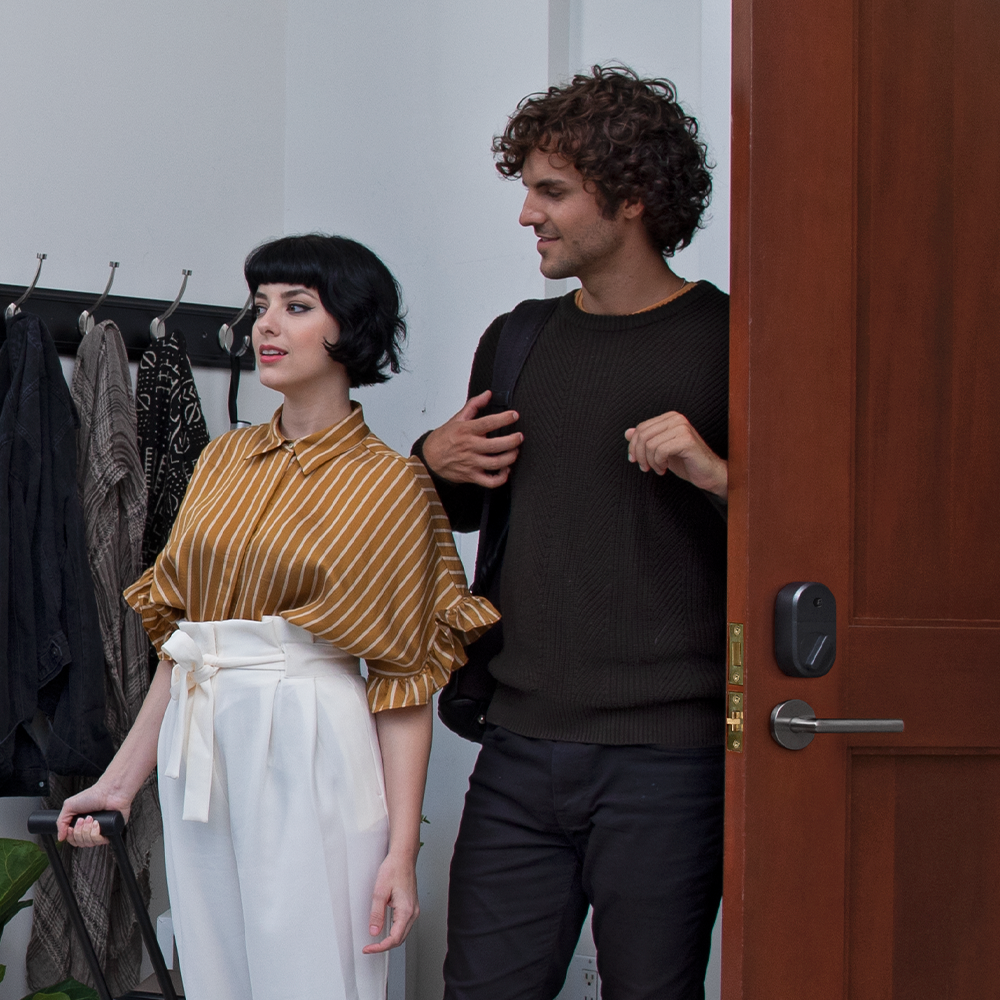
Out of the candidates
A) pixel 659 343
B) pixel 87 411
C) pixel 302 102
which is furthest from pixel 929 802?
pixel 302 102

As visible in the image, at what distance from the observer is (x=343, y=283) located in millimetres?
1826

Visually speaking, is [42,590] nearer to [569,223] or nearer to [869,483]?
[569,223]

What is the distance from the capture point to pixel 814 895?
1.53 m

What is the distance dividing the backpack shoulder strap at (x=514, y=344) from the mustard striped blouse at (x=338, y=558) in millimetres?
157

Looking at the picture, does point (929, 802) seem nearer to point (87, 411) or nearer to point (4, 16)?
point (87, 411)

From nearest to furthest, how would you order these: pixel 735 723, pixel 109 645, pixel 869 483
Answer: pixel 735 723
pixel 869 483
pixel 109 645

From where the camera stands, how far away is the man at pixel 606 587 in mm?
1595

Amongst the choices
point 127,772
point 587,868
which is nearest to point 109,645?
point 127,772

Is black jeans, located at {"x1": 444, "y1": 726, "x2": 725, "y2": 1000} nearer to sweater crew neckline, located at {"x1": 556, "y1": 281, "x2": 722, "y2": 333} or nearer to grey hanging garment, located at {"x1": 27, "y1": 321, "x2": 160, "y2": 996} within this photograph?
sweater crew neckline, located at {"x1": 556, "y1": 281, "x2": 722, "y2": 333}

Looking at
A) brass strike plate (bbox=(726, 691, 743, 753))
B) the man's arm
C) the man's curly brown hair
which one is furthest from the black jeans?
the man's curly brown hair

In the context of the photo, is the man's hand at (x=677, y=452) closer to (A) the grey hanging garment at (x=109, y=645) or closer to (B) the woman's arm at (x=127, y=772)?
(B) the woman's arm at (x=127, y=772)

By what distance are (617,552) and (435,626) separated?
28cm

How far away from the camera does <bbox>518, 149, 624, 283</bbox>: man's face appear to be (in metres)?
1.69

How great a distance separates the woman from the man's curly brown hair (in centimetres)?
38
